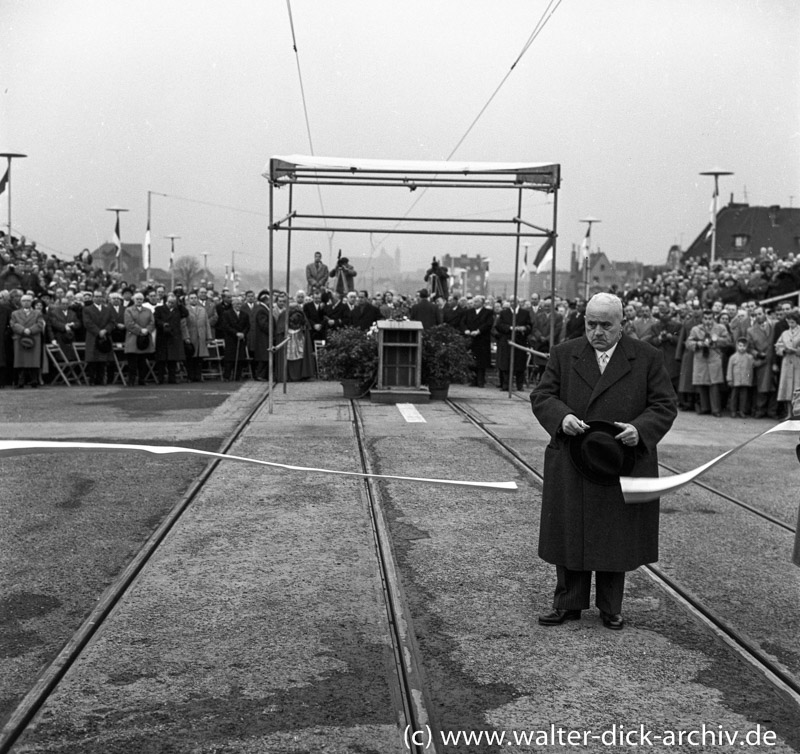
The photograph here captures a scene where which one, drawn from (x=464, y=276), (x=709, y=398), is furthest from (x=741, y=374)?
(x=464, y=276)

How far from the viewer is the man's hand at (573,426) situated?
5891 mm

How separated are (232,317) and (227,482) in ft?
47.5

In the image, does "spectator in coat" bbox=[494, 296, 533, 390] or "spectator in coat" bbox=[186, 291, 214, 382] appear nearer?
"spectator in coat" bbox=[494, 296, 533, 390]

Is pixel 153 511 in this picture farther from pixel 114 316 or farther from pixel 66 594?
pixel 114 316

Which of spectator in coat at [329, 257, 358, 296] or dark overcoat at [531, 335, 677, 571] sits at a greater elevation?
spectator in coat at [329, 257, 358, 296]

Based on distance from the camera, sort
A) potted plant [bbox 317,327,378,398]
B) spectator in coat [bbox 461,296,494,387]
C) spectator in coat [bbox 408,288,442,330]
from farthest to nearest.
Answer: spectator in coat [bbox 461,296,494,387], spectator in coat [bbox 408,288,442,330], potted plant [bbox 317,327,378,398]

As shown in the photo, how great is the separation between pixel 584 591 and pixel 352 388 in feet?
44.1

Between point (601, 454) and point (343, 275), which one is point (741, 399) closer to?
point (343, 275)

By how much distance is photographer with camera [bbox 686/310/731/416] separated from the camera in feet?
62.7

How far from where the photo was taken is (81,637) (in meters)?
5.79

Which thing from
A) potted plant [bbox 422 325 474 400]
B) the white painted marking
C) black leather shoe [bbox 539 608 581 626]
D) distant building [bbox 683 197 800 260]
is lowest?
the white painted marking

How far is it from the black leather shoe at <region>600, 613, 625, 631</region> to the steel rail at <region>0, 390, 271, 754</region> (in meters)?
2.63

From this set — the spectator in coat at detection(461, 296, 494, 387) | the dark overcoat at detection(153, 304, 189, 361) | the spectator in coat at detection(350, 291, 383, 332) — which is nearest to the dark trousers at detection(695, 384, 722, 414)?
the spectator in coat at detection(461, 296, 494, 387)

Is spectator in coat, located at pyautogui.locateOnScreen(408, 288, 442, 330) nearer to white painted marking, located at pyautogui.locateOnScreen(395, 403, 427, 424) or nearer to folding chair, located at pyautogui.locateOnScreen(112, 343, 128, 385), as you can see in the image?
white painted marking, located at pyautogui.locateOnScreen(395, 403, 427, 424)
